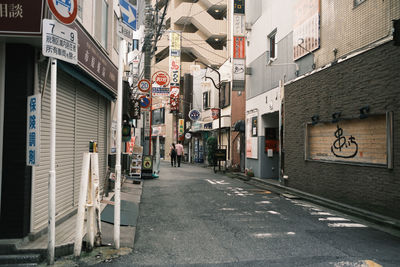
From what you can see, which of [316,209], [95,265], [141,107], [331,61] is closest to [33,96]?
[95,265]

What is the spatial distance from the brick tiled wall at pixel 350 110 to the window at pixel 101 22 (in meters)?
7.10

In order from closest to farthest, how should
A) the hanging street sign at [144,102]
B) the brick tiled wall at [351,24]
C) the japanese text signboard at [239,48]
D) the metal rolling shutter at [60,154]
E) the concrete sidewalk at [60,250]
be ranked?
1. the concrete sidewalk at [60,250]
2. the metal rolling shutter at [60,154]
3. the brick tiled wall at [351,24]
4. the hanging street sign at [144,102]
5. the japanese text signboard at [239,48]

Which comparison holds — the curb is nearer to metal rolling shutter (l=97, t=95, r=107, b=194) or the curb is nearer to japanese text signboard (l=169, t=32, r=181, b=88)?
metal rolling shutter (l=97, t=95, r=107, b=194)

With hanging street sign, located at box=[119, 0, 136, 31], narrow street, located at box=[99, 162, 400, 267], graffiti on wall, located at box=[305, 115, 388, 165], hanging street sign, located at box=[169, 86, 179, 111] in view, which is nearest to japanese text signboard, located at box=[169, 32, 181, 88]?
hanging street sign, located at box=[169, 86, 179, 111]

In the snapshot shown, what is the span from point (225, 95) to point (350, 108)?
17796 mm

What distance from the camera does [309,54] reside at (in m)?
12.7

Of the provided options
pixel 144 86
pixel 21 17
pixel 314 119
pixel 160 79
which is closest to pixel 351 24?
pixel 314 119

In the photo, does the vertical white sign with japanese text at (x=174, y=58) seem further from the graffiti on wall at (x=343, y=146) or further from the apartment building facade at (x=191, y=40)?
the graffiti on wall at (x=343, y=146)

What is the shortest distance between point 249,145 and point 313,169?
26.9ft

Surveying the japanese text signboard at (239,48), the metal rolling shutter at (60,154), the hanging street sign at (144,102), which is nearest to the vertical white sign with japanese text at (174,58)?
the japanese text signboard at (239,48)

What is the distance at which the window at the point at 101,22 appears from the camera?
10.2 metres

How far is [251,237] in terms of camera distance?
679 centimetres

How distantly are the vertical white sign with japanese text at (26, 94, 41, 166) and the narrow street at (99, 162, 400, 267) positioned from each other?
1927 millimetres

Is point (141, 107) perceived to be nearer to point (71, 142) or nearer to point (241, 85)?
point (241, 85)
